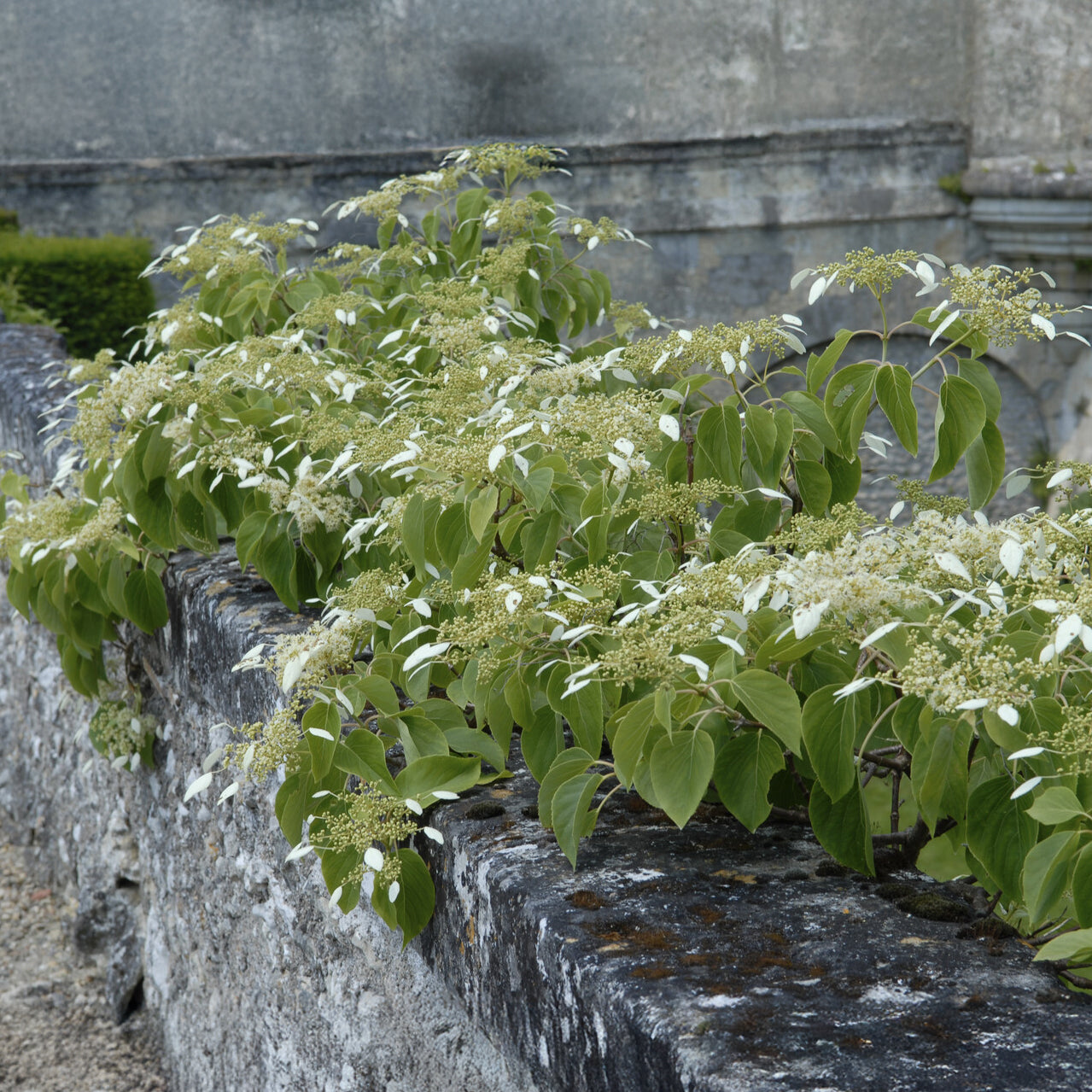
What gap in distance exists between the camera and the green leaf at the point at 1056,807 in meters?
1.14

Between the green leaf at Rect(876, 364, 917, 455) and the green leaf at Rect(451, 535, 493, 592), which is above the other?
the green leaf at Rect(876, 364, 917, 455)

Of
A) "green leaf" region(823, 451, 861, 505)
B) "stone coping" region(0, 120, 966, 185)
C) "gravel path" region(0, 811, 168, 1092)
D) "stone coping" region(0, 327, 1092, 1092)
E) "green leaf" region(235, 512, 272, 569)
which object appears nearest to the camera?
"stone coping" region(0, 327, 1092, 1092)

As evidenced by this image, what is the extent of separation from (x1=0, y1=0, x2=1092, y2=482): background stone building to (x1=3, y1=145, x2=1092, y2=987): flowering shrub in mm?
7179

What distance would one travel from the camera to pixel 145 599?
2.68 m

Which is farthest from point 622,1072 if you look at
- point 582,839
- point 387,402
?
point 387,402

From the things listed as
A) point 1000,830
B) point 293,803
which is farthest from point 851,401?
point 293,803

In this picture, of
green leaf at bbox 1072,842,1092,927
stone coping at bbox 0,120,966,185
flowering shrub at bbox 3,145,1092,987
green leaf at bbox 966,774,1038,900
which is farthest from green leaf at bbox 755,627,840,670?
stone coping at bbox 0,120,966,185

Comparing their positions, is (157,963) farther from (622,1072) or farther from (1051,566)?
(1051,566)

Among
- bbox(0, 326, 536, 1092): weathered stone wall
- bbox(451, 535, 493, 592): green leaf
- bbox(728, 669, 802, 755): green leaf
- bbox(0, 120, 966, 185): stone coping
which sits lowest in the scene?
bbox(0, 326, 536, 1092): weathered stone wall

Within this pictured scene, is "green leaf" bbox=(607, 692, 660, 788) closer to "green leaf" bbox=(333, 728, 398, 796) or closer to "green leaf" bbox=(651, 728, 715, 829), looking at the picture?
"green leaf" bbox=(651, 728, 715, 829)

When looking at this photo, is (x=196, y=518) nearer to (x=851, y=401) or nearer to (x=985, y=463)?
(x=851, y=401)

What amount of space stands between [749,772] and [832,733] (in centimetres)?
15

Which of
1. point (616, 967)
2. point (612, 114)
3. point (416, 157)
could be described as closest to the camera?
point (616, 967)

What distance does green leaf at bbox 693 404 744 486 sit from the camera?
176 cm
